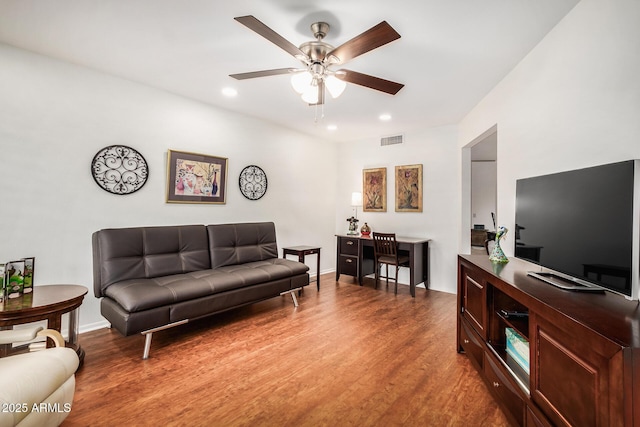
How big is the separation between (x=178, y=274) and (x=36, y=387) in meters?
1.83

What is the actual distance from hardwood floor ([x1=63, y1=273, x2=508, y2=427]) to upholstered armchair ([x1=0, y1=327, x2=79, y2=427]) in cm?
27

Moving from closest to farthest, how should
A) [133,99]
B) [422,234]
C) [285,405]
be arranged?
[285,405] < [133,99] < [422,234]

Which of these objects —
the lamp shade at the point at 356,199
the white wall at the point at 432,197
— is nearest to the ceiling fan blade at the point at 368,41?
the white wall at the point at 432,197

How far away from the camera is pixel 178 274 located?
3096 mm

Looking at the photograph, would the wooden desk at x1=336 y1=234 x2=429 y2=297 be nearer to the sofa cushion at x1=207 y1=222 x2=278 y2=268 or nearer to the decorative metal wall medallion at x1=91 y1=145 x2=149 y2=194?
the sofa cushion at x1=207 y1=222 x2=278 y2=268

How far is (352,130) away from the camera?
15.9ft

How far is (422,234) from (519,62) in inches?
109

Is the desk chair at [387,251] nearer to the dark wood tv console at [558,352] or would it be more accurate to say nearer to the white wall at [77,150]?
the dark wood tv console at [558,352]

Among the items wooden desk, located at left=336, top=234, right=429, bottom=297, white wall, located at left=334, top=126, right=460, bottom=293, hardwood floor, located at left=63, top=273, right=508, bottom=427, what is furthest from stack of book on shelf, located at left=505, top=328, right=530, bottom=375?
white wall, located at left=334, top=126, right=460, bottom=293

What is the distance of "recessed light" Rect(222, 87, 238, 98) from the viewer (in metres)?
3.24

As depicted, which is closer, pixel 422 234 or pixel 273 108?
pixel 273 108

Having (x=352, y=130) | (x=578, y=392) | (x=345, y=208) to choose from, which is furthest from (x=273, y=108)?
(x=578, y=392)

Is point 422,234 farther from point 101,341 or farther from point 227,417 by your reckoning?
point 101,341

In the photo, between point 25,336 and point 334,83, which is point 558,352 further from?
point 25,336
